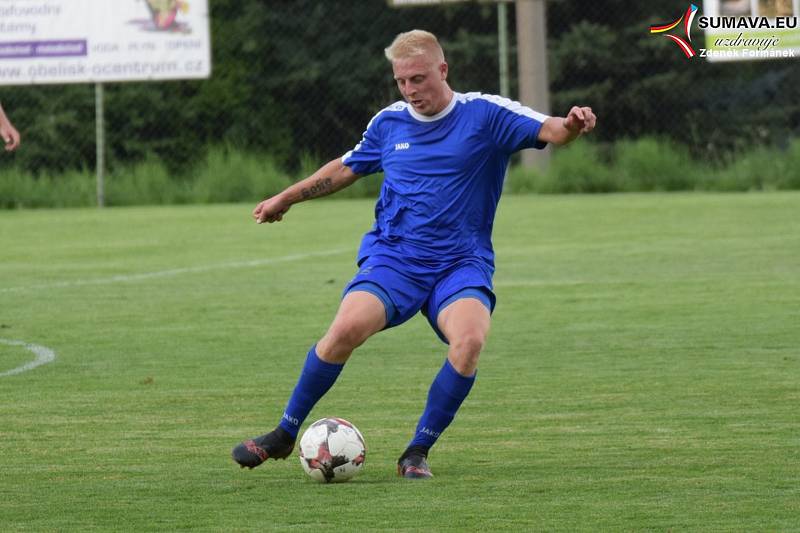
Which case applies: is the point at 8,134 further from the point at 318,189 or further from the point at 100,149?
the point at 100,149

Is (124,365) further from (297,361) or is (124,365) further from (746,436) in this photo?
(746,436)

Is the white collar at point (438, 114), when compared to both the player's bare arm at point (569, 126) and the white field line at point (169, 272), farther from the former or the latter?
the white field line at point (169, 272)

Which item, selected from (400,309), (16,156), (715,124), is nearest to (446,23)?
(715,124)

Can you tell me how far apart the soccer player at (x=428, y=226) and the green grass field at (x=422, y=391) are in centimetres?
30

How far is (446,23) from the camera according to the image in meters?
35.4

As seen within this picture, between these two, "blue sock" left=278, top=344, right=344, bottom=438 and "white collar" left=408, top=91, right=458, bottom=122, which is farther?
"white collar" left=408, top=91, right=458, bottom=122

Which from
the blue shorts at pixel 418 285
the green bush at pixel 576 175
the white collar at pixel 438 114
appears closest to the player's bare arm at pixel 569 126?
the white collar at pixel 438 114

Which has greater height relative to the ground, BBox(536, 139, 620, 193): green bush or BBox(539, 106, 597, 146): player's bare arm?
BBox(539, 106, 597, 146): player's bare arm

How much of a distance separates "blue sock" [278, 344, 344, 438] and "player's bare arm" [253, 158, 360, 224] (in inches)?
25.6

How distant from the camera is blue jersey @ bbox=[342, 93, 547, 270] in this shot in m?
6.78

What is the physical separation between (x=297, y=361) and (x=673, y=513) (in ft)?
14.8

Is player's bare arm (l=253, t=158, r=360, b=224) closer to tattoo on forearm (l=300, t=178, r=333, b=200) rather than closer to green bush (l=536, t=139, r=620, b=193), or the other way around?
tattoo on forearm (l=300, t=178, r=333, b=200)

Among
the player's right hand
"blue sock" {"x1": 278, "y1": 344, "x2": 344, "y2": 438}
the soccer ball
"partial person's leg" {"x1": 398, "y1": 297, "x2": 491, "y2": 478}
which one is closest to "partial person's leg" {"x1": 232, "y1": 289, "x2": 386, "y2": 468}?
"blue sock" {"x1": 278, "y1": 344, "x2": 344, "y2": 438}

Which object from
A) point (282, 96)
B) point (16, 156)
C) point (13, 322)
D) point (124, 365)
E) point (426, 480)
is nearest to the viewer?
point (426, 480)
